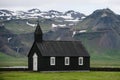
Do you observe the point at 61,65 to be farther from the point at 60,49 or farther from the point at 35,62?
Answer: the point at 35,62

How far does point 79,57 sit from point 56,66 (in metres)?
5.19

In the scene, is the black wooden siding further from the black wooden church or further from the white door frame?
the white door frame

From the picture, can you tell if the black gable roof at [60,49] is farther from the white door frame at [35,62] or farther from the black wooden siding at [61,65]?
the white door frame at [35,62]

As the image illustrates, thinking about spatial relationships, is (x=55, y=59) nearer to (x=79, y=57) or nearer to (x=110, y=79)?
(x=79, y=57)

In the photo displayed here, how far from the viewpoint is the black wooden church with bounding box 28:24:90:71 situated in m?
92.9

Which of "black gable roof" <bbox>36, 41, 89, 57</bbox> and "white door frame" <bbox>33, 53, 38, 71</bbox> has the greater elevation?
"black gable roof" <bbox>36, 41, 89, 57</bbox>

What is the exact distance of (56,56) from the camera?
9306cm

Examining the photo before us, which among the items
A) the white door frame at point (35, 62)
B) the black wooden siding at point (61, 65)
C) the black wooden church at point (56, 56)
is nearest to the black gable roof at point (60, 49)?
the black wooden church at point (56, 56)

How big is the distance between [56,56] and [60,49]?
213cm

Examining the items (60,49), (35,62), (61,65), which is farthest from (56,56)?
(35,62)

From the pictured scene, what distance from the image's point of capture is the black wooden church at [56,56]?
3659 inches

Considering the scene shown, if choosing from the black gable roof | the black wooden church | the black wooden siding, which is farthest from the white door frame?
the black gable roof

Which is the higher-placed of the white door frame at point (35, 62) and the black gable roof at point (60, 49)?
the black gable roof at point (60, 49)

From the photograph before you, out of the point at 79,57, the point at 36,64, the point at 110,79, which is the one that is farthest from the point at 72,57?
the point at 110,79
